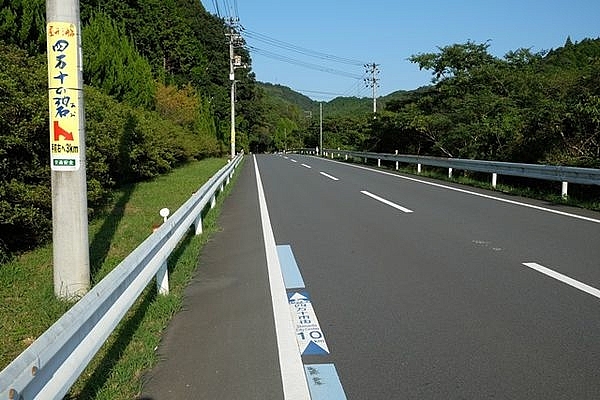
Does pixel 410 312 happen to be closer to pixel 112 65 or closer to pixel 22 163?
pixel 22 163

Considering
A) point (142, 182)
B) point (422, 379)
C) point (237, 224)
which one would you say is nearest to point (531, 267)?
point (422, 379)

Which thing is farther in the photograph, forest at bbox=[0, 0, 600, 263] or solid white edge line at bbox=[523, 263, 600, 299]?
forest at bbox=[0, 0, 600, 263]

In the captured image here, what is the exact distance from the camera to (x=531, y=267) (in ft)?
22.5

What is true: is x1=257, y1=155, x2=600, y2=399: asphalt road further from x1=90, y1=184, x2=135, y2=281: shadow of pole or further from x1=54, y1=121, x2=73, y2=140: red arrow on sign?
x1=54, y1=121, x2=73, y2=140: red arrow on sign

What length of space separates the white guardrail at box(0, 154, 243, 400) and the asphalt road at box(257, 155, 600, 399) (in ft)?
5.52

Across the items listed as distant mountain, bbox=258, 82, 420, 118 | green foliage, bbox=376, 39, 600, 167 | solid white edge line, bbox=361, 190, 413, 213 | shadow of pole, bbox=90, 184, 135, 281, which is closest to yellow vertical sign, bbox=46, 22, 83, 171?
shadow of pole, bbox=90, 184, 135, 281

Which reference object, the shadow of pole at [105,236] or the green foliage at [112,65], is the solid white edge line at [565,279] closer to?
the shadow of pole at [105,236]

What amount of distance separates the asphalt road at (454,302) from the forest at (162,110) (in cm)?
403

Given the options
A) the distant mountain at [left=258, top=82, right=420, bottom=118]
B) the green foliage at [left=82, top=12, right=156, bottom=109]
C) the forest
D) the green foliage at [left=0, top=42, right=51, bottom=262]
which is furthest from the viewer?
the distant mountain at [left=258, top=82, right=420, bottom=118]

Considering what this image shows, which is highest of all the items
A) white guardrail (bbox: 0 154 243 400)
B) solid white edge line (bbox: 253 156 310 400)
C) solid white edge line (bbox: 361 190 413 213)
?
white guardrail (bbox: 0 154 243 400)

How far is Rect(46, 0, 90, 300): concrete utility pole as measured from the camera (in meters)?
5.25

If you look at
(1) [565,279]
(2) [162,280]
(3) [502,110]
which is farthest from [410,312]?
(3) [502,110]

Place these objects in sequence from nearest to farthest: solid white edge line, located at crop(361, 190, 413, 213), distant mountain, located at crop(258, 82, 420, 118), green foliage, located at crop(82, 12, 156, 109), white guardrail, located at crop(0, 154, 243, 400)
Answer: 1. white guardrail, located at crop(0, 154, 243, 400)
2. solid white edge line, located at crop(361, 190, 413, 213)
3. green foliage, located at crop(82, 12, 156, 109)
4. distant mountain, located at crop(258, 82, 420, 118)

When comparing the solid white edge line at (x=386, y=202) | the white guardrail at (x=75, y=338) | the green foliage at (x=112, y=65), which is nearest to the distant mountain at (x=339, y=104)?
the green foliage at (x=112, y=65)
